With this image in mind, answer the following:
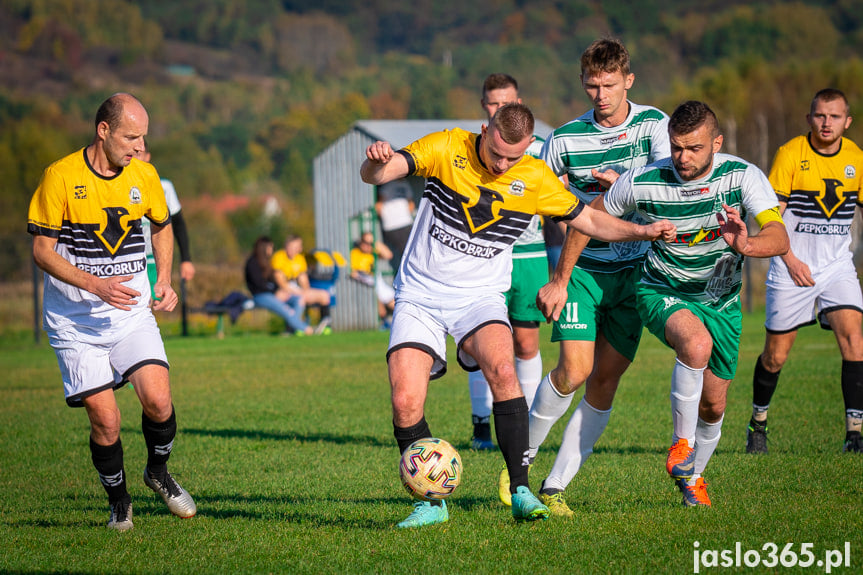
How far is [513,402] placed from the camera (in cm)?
554

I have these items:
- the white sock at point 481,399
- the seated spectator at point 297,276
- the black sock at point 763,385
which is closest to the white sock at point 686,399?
the black sock at point 763,385

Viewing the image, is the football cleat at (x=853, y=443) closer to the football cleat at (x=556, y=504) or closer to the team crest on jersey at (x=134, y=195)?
the football cleat at (x=556, y=504)

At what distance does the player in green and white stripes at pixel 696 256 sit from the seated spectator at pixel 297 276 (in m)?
15.1

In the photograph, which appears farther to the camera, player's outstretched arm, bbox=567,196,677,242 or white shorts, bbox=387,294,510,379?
white shorts, bbox=387,294,510,379

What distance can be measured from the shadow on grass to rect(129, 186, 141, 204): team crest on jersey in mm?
3308

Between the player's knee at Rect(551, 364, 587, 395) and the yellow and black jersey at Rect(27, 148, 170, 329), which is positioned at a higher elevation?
the yellow and black jersey at Rect(27, 148, 170, 329)

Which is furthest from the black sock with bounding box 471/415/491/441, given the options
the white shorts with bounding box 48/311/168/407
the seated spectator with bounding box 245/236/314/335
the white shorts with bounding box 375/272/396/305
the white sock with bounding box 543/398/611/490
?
the white shorts with bounding box 375/272/396/305

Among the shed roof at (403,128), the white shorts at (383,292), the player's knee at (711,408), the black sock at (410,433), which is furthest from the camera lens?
the shed roof at (403,128)

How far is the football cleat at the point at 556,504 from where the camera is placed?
18.8 feet

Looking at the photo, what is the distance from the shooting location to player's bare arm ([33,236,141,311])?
18.2 feet

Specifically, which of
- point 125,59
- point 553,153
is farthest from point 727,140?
point 125,59

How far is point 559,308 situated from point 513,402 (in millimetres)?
664

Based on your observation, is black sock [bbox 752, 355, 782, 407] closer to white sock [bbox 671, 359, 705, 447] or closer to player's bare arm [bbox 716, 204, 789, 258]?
white sock [bbox 671, 359, 705, 447]

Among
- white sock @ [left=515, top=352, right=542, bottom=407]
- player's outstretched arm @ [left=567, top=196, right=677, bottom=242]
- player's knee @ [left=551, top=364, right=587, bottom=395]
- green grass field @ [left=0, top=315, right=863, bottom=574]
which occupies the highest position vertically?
player's outstretched arm @ [left=567, top=196, right=677, bottom=242]
